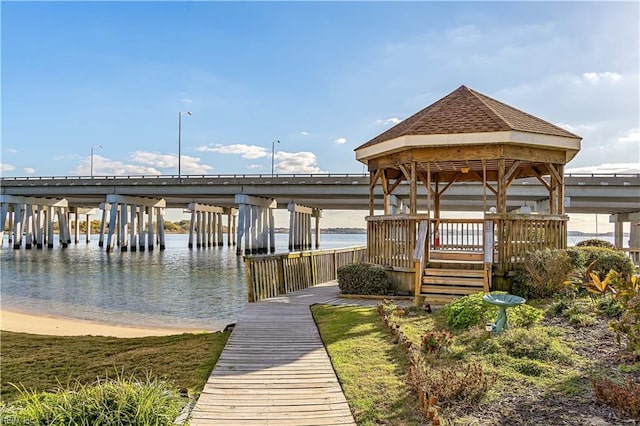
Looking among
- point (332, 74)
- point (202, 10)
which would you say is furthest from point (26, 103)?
point (332, 74)

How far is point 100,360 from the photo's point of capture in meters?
7.11

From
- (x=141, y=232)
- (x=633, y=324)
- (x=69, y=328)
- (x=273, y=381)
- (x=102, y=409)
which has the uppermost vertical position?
(x=633, y=324)

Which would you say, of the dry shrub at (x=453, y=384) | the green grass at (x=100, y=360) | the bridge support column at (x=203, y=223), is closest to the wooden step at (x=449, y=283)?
the green grass at (x=100, y=360)

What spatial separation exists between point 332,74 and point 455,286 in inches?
336

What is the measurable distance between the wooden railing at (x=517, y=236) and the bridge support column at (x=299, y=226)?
37833mm

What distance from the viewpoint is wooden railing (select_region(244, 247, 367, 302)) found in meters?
11.0

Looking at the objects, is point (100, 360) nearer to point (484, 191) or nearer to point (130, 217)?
point (484, 191)

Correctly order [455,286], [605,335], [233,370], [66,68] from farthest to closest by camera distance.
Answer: [66,68] → [455,286] → [605,335] → [233,370]

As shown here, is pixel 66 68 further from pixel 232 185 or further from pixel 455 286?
pixel 232 185

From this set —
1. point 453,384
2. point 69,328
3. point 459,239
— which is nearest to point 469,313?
point 453,384

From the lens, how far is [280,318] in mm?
9039

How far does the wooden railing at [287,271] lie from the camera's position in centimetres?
1099

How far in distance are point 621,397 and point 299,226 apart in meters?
48.9

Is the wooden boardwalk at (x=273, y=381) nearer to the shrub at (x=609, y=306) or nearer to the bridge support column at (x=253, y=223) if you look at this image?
the shrub at (x=609, y=306)
